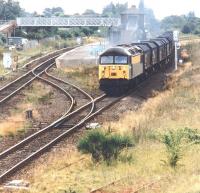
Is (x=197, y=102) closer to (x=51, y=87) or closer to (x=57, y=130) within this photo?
(x=57, y=130)

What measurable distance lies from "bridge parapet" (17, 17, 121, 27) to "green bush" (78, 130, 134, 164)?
75.5 meters

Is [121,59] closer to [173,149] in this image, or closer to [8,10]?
[173,149]

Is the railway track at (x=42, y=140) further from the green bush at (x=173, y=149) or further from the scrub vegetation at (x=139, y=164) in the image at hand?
the green bush at (x=173, y=149)

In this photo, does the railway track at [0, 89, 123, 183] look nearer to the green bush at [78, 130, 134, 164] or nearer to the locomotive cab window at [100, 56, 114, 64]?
the green bush at [78, 130, 134, 164]

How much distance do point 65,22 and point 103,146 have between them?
77914 millimetres

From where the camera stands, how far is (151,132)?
19.1m

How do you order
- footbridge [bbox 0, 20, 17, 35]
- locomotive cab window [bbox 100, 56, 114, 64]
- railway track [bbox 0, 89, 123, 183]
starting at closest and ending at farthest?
railway track [bbox 0, 89, 123, 183] < locomotive cab window [bbox 100, 56, 114, 64] < footbridge [bbox 0, 20, 17, 35]

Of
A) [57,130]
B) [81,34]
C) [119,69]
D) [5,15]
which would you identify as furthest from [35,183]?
[5,15]

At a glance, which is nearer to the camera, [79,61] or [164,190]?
[164,190]

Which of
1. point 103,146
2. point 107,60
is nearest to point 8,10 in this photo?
point 107,60

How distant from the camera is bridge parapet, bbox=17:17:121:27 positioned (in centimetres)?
9197

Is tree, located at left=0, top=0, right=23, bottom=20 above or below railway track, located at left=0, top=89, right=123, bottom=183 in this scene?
above

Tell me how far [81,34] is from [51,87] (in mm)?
70495

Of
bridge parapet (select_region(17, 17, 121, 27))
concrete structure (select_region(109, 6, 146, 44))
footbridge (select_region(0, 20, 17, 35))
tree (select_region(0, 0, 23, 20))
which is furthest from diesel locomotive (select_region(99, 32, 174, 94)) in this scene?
tree (select_region(0, 0, 23, 20))
